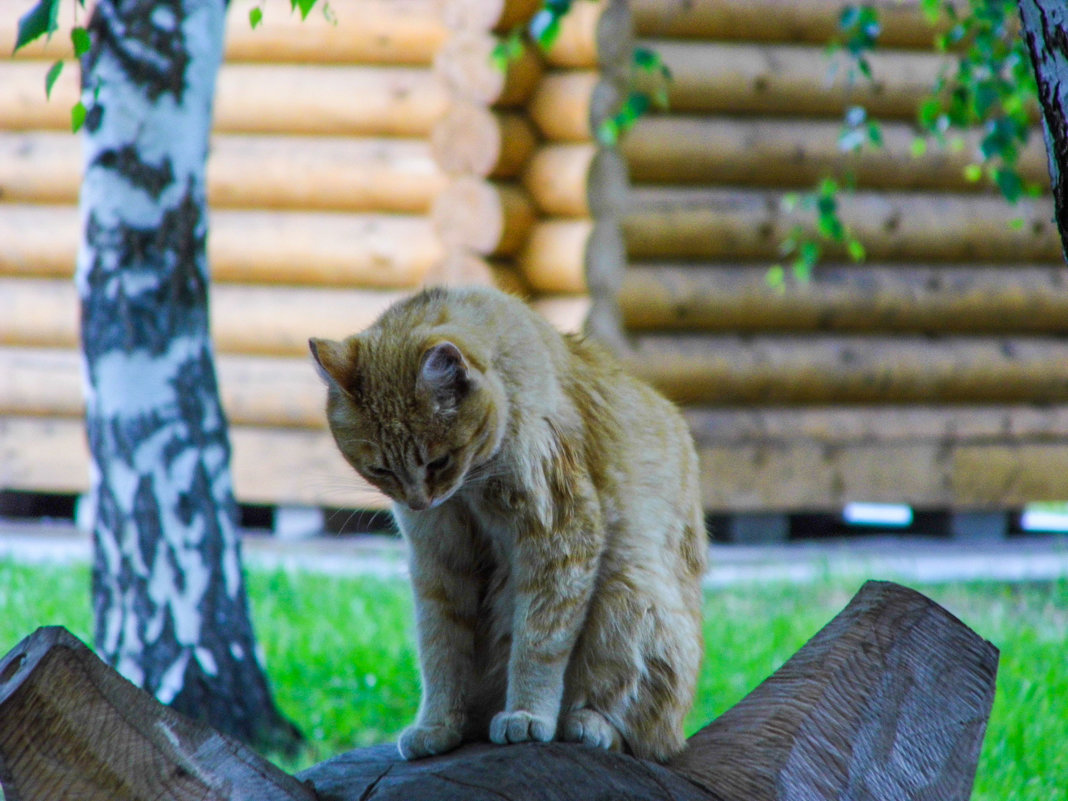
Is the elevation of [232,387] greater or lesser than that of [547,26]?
lesser

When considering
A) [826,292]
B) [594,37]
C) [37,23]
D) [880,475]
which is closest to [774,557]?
[880,475]

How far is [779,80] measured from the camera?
7.29m

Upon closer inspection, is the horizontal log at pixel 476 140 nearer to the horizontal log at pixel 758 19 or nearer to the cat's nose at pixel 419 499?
the horizontal log at pixel 758 19

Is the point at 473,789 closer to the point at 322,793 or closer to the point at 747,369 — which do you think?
the point at 322,793

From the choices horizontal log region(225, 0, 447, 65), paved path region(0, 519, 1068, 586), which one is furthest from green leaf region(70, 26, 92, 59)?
horizontal log region(225, 0, 447, 65)

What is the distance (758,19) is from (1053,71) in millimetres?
5953

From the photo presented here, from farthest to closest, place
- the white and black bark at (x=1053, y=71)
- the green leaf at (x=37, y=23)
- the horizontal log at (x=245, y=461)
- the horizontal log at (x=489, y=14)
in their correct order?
the horizontal log at (x=245, y=461) < the horizontal log at (x=489, y=14) < the green leaf at (x=37, y=23) < the white and black bark at (x=1053, y=71)

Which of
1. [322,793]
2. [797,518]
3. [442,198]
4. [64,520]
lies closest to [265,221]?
[442,198]

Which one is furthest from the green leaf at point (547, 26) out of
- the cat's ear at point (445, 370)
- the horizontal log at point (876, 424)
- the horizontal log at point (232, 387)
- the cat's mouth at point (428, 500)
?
the horizontal log at point (232, 387)

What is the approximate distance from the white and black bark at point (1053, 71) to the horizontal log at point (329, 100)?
18.5 ft

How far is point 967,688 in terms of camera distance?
6.64 ft

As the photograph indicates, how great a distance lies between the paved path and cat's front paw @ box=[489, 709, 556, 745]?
4.35 m

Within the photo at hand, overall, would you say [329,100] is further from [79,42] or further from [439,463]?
[439,463]

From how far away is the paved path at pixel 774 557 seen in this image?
266 inches
